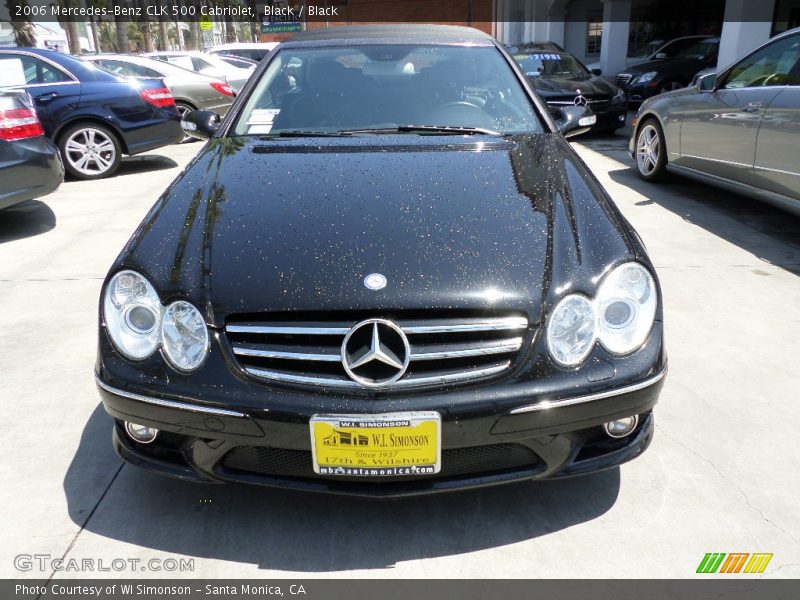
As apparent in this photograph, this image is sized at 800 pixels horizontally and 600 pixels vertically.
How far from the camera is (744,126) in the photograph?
17.2 feet

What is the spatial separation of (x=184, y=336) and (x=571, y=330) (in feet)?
3.66

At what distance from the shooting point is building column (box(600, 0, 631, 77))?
16938 millimetres

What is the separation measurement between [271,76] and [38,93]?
526cm

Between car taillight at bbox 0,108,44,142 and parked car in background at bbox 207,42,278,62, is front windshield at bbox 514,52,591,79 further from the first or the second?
car taillight at bbox 0,108,44,142

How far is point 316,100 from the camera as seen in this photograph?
3.26m

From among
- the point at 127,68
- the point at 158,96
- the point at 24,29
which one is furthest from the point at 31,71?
the point at 24,29

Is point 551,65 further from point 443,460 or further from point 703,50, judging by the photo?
point 443,460

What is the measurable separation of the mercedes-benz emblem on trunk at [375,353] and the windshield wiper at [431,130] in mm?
1408

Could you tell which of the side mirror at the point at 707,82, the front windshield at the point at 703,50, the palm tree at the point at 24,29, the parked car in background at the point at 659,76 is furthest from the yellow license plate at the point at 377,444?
the palm tree at the point at 24,29

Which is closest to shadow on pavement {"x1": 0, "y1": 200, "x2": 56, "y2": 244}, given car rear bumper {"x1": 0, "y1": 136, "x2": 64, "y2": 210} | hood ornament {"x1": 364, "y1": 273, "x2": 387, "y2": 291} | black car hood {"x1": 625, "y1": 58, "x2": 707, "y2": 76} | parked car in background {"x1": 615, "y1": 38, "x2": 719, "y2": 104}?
car rear bumper {"x1": 0, "y1": 136, "x2": 64, "y2": 210}

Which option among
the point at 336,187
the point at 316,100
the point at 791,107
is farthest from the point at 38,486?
the point at 791,107

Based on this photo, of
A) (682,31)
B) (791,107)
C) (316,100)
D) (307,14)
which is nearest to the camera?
(316,100)

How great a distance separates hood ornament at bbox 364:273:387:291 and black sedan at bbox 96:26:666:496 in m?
0.02

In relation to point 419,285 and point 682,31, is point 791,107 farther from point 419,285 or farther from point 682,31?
point 682,31
